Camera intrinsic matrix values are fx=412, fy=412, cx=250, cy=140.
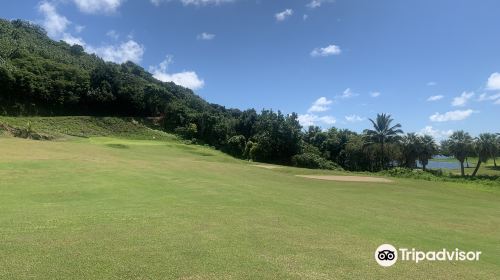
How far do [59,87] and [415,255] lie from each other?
8452 centimetres

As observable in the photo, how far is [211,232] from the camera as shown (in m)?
10.5

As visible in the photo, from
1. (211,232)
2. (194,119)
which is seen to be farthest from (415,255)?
(194,119)

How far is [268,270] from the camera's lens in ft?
26.0

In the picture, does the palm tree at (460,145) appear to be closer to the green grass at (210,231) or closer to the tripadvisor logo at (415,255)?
the green grass at (210,231)

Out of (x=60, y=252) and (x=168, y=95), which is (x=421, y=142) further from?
(x=60, y=252)

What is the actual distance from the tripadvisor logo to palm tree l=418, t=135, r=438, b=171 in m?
60.9

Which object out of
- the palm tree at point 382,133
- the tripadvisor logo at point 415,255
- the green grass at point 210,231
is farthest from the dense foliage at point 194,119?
the tripadvisor logo at point 415,255

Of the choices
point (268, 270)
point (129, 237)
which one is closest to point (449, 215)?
point (268, 270)

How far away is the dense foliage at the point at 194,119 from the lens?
6725 centimetres

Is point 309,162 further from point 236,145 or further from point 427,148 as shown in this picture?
point 427,148

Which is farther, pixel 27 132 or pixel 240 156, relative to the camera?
pixel 240 156

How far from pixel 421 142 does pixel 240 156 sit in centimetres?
3067

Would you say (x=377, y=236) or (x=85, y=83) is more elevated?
(x=85, y=83)

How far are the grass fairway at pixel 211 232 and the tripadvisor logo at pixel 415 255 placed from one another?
24cm
